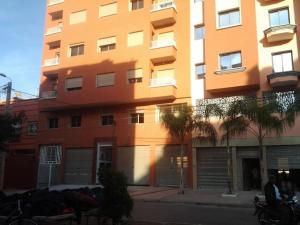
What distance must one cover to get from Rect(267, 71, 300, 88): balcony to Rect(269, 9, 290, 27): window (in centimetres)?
402

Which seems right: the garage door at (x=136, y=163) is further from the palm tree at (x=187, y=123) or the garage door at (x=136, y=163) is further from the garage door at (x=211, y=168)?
the palm tree at (x=187, y=123)

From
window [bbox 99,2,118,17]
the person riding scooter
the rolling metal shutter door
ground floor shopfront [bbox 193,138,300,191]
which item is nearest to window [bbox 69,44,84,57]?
window [bbox 99,2,118,17]

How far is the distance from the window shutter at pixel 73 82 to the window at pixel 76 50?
2484mm

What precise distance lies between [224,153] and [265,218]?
1700cm

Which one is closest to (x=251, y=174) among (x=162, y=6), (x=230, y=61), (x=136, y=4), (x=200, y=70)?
(x=230, y=61)

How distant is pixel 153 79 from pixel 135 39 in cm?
420

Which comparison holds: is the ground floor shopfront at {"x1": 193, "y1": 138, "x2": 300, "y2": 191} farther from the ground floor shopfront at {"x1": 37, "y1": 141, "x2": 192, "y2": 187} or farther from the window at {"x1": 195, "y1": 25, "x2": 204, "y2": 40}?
the window at {"x1": 195, "y1": 25, "x2": 204, "y2": 40}

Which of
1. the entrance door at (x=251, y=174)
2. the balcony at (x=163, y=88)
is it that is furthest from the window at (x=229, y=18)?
the entrance door at (x=251, y=174)

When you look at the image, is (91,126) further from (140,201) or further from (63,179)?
(140,201)

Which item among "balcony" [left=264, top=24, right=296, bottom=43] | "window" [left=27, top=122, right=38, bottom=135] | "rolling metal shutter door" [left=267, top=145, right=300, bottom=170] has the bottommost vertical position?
"rolling metal shutter door" [left=267, top=145, right=300, bottom=170]

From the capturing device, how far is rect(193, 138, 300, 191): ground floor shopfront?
2548 cm

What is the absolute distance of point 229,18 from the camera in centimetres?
2897

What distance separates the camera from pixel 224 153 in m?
27.9

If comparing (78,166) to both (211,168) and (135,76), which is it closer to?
→ (135,76)
